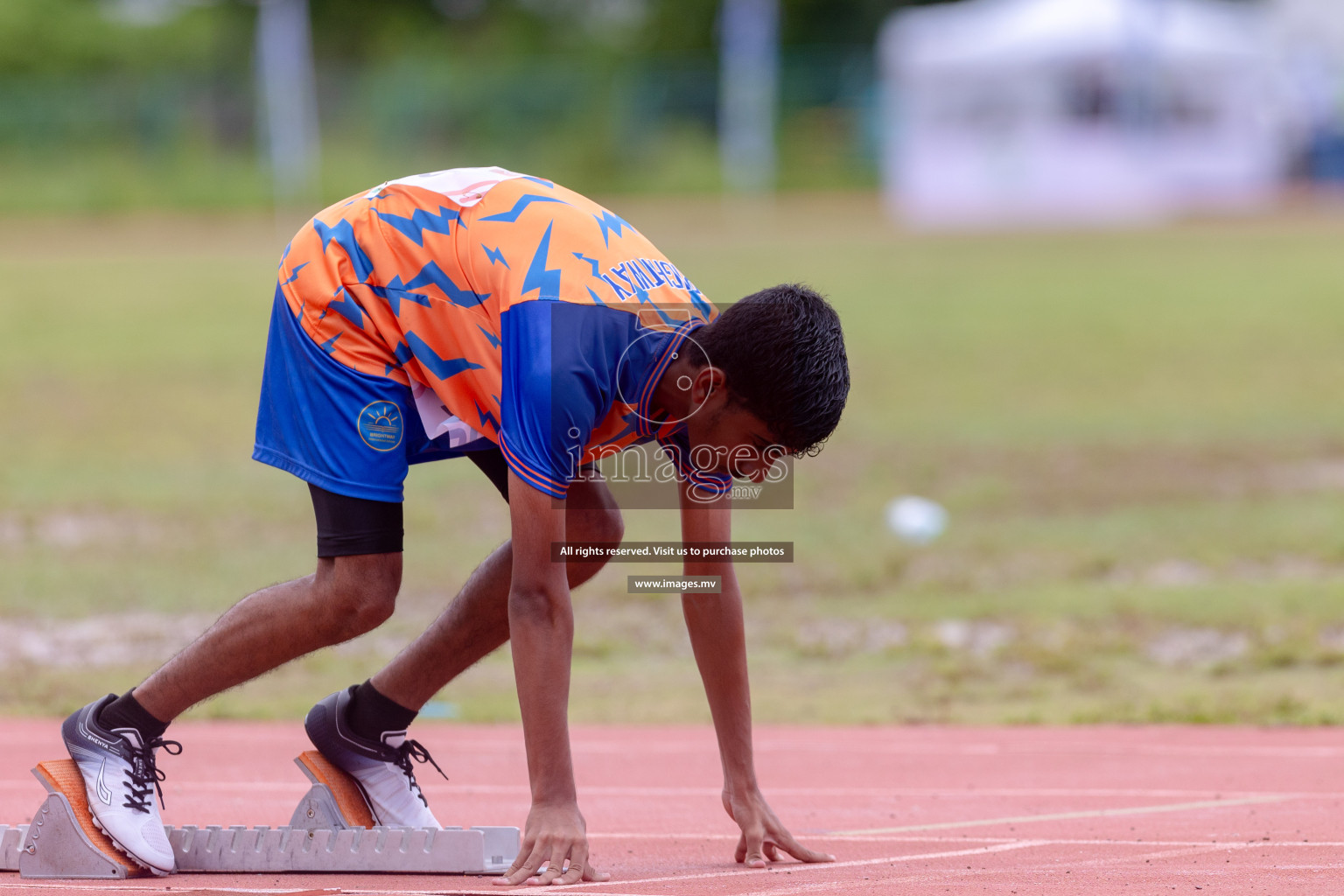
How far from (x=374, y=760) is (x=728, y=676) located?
1002 mm

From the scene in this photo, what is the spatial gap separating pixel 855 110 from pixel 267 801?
33237 mm

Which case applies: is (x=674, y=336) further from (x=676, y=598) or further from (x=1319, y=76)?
(x=1319, y=76)

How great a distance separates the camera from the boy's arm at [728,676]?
4.26 meters

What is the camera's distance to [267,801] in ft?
18.5

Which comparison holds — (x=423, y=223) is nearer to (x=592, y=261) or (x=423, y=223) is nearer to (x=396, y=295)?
(x=396, y=295)

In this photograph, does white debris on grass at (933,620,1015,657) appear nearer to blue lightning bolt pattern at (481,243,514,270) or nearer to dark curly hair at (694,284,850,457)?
dark curly hair at (694,284,850,457)

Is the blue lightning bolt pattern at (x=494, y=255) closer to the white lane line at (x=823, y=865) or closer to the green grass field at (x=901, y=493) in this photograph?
the white lane line at (x=823, y=865)

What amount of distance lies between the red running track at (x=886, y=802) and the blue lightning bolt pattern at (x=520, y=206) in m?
1.55

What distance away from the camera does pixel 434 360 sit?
13.5ft

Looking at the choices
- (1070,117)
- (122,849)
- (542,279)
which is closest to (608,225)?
(542,279)

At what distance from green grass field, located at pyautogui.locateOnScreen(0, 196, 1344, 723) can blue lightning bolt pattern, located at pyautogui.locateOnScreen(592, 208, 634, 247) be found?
12.2 ft

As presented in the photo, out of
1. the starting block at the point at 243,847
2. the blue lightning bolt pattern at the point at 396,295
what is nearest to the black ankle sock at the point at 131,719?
the starting block at the point at 243,847

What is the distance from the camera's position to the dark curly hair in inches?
149

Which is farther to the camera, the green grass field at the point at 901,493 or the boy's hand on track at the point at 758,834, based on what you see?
the green grass field at the point at 901,493
